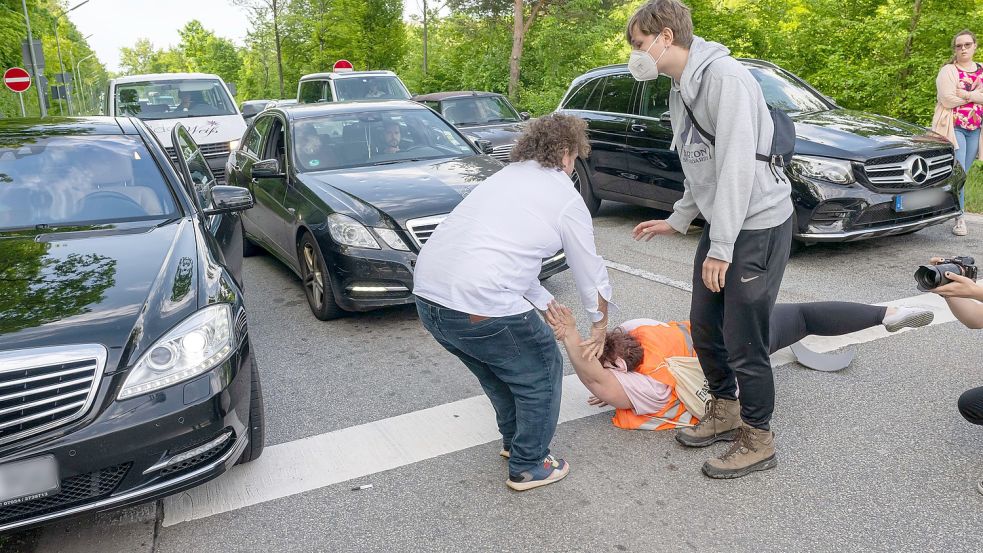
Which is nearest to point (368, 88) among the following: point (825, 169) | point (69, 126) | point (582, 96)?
point (582, 96)

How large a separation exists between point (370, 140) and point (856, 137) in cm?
426

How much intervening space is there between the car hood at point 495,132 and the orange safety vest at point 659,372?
7.31 metres

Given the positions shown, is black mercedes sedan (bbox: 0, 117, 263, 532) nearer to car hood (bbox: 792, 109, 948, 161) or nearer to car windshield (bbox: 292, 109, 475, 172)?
car windshield (bbox: 292, 109, 475, 172)

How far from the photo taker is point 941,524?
2.89m

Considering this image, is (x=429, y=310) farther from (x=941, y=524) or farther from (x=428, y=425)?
(x=941, y=524)

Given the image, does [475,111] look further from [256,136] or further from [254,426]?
[254,426]

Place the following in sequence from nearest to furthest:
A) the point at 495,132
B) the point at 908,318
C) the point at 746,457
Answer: the point at 746,457, the point at 908,318, the point at 495,132

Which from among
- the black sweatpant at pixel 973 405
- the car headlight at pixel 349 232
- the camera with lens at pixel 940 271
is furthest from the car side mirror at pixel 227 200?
the black sweatpant at pixel 973 405

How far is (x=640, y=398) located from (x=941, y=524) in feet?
4.33

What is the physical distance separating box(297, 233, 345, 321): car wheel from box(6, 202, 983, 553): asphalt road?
30.8 inches

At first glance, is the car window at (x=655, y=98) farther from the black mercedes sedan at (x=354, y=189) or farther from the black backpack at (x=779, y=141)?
the black backpack at (x=779, y=141)

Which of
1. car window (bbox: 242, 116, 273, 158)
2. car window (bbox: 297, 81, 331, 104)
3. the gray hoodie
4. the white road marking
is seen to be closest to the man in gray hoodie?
the gray hoodie

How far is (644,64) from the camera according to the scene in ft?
10.4

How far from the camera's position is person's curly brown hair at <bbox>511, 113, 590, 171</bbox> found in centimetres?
291
